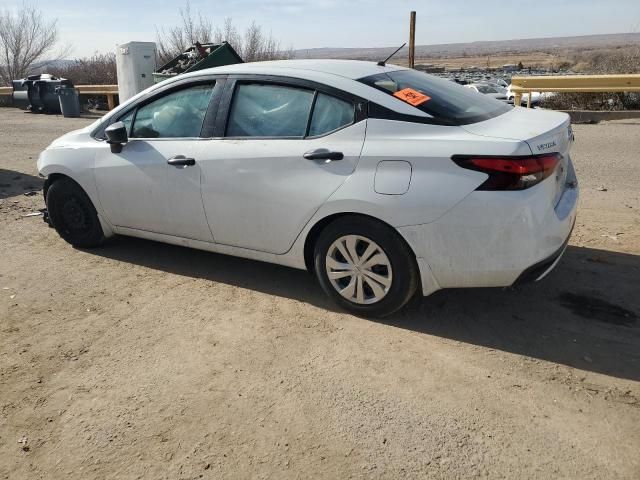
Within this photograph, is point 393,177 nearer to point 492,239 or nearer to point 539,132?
point 492,239

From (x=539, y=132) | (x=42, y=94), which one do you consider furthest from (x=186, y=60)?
(x=539, y=132)

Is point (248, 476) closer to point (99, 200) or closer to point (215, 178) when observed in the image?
point (215, 178)

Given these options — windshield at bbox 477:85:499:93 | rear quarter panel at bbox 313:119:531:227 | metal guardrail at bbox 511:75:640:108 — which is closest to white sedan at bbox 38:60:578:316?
rear quarter panel at bbox 313:119:531:227

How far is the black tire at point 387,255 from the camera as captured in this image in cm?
343

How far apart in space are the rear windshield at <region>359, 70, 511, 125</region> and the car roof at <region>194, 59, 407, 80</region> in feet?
0.33

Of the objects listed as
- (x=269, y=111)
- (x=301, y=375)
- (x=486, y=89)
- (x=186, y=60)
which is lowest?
(x=301, y=375)

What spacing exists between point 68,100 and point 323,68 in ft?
53.0

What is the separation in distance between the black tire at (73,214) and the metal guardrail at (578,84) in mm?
11537

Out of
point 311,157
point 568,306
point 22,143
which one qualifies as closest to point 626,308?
point 568,306

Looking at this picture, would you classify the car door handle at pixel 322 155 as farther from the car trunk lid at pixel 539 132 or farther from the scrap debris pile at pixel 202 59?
the scrap debris pile at pixel 202 59

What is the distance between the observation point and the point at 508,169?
3.09 metres

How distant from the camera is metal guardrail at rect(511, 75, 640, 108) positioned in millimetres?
12500

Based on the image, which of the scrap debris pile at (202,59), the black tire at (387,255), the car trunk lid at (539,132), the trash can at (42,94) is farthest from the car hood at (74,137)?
the trash can at (42,94)

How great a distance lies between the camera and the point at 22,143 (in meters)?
12.2
